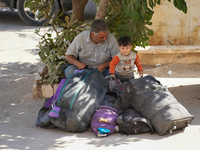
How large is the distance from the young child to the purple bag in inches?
28.7

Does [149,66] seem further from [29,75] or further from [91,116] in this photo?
[91,116]

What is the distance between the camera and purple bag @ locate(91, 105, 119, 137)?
4.11 metres

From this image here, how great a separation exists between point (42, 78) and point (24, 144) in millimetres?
2061

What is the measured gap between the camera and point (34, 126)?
179 inches

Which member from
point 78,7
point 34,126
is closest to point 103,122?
point 34,126

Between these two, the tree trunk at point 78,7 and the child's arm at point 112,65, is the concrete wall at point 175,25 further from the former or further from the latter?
the child's arm at point 112,65

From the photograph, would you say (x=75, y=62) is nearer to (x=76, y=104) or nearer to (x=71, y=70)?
(x=71, y=70)

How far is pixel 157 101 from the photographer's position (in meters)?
4.18

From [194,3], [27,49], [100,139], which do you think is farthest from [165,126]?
[27,49]

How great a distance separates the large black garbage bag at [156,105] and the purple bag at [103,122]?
0.88 feet

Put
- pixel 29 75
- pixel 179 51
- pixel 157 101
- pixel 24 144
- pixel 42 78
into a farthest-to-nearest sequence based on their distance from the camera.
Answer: pixel 179 51 → pixel 29 75 → pixel 42 78 → pixel 157 101 → pixel 24 144

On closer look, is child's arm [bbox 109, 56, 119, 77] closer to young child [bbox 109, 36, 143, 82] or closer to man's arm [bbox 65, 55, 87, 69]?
young child [bbox 109, 36, 143, 82]

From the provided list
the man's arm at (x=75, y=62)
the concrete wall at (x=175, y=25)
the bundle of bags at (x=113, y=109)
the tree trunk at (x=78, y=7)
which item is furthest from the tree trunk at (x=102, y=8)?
the concrete wall at (x=175, y=25)

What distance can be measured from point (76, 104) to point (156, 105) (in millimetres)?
871
